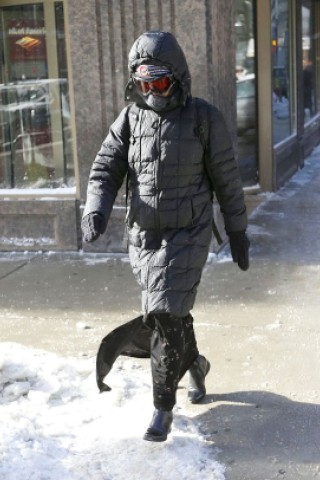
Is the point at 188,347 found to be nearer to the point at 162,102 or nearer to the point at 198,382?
the point at 198,382

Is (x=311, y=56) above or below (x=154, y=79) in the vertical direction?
above

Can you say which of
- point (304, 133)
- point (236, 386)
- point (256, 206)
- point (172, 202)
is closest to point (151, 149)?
point (172, 202)

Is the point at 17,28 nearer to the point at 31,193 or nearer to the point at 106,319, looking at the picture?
the point at 31,193

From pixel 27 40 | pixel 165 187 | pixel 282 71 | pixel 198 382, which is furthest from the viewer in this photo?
pixel 282 71

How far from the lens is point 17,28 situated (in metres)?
7.33

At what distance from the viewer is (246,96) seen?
9617 mm

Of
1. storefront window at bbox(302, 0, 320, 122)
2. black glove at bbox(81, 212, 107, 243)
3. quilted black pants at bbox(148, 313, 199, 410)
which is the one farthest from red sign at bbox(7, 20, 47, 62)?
storefront window at bbox(302, 0, 320, 122)

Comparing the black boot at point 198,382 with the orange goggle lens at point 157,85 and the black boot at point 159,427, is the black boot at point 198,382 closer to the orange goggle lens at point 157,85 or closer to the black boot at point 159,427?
the black boot at point 159,427

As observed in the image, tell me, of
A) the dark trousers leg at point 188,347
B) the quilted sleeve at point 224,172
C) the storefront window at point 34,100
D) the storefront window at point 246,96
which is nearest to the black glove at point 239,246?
the quilted sleeve at point 224,172

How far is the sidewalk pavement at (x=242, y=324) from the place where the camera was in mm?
3670

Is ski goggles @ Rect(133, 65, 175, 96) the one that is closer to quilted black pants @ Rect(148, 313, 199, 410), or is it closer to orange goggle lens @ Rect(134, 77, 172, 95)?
orange goggle lens @ Rect(134, 77, 172, 95)

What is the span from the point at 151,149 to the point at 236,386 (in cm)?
145

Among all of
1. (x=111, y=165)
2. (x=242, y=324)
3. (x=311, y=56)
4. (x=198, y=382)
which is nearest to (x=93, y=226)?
(x=111, y=165)

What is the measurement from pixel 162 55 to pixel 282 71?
24.4ft
